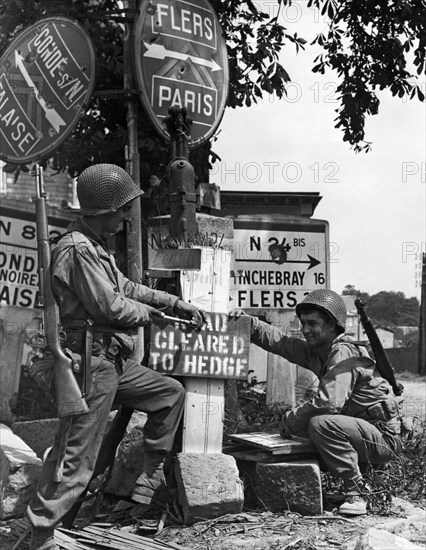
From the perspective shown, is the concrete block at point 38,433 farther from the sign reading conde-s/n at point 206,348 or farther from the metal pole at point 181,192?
the metal pole at point 181,192

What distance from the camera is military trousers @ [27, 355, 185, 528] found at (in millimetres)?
4750

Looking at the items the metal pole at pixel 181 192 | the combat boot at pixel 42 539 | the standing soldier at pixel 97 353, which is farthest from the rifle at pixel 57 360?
the metal pole at pixel 181 192

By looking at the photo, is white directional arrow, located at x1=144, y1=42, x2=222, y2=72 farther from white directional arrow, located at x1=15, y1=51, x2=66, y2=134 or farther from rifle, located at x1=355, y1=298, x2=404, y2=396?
rifle, located at x1=355, y1=298, x2=404, y2=396

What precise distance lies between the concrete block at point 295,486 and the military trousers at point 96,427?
0.80 meters

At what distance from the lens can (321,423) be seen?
5777 mm

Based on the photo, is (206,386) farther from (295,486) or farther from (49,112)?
(49,112)

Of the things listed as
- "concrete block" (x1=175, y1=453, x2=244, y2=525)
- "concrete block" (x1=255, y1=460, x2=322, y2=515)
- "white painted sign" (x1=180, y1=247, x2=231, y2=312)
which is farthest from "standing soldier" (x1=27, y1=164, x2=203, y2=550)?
"concrete block" (x1=255, y1=460, x2=322, y2=515)

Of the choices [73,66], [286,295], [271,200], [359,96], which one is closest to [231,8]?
[359,96]

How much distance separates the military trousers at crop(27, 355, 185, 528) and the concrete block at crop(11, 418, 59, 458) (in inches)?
81.4

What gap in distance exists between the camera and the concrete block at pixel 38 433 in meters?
7.32

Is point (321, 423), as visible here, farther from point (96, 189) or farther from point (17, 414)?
point (17, 414)

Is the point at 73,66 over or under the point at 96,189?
over

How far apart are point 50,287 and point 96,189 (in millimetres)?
694

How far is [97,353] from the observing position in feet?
16.6
